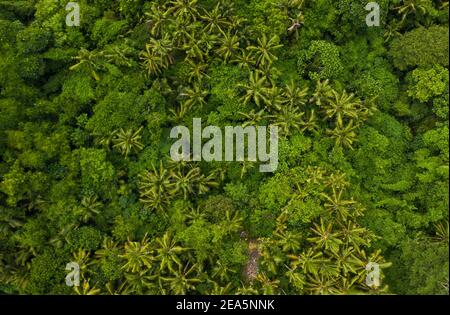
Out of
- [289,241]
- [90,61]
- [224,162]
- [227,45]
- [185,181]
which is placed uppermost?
[227,45]

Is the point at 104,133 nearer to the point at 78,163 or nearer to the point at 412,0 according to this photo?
the point at 78,163

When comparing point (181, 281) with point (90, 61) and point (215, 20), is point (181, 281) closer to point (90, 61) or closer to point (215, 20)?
point (90, 61)

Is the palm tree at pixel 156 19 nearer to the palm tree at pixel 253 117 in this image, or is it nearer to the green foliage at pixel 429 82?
the palm tree at pixel 253 117

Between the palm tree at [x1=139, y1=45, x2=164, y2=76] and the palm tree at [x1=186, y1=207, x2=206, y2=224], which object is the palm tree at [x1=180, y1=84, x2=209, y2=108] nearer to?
the palm tree at [x1=139, y1=45, x2=164, y2=76]

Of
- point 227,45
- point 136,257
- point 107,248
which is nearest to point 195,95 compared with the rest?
point 227,45

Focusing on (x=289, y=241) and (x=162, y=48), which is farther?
(x=162, y=48)

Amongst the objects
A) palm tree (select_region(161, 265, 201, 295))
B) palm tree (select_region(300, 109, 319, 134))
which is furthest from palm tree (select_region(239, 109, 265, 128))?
palm tree (select_region(161, 265, 201, 295))
